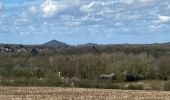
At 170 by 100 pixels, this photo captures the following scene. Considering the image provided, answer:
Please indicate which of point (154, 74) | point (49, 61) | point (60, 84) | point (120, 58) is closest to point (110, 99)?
point (60, 84)

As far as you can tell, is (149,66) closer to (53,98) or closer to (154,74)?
(154,74)

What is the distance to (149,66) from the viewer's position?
94.8m

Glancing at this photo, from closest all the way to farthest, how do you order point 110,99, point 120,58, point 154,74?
1. point 110,99
2. point 154,74
3. point 120,58

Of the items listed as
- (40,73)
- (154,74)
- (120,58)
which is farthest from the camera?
(120,58)

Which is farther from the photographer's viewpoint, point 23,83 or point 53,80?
point 23,83

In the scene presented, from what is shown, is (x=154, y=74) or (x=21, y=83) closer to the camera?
(x=21, y=83)

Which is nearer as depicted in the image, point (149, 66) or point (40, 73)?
point (40, 73)

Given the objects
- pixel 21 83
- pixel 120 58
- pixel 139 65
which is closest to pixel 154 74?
pixel 139 65

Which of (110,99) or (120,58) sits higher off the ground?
(120,58)

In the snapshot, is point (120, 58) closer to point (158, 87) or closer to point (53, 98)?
point (158, 87)

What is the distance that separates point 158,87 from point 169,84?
226 centimetres

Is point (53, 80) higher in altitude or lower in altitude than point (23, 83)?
higher

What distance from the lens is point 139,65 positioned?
93.8 metres

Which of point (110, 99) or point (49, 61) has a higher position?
point (49, 61)
